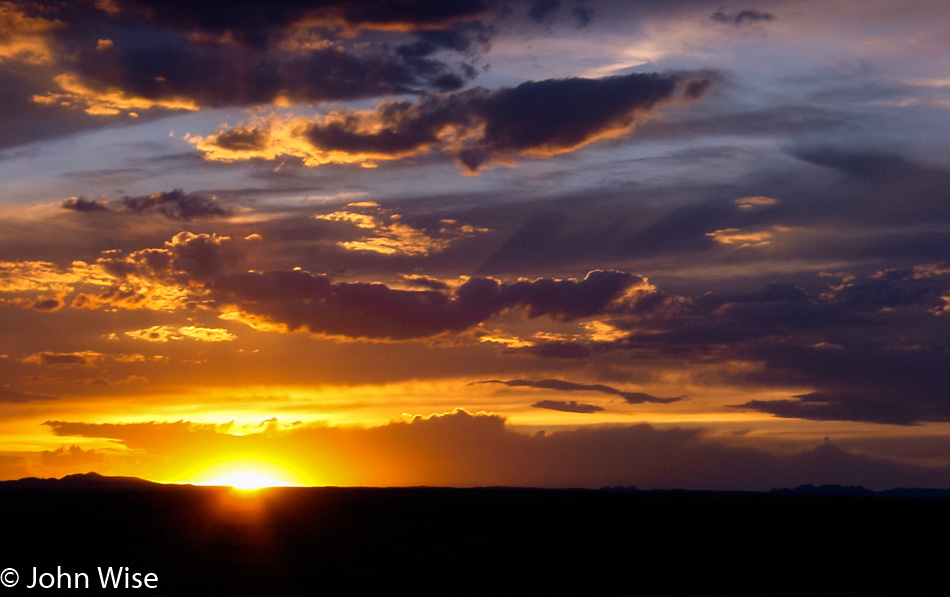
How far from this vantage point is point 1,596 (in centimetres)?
3456

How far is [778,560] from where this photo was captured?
52.0 m

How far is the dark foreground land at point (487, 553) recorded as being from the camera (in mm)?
40812

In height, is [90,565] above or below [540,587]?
above

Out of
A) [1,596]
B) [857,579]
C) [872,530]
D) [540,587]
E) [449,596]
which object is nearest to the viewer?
[1,596]

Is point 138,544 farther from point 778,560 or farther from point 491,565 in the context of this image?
point 778,560

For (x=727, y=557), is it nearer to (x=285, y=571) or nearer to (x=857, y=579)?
(x=857, y=579)

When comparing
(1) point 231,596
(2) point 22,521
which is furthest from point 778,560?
(2) point 22,521

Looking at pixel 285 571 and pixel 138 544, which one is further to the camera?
pixel 138 544

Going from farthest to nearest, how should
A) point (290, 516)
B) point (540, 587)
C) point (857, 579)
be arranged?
point (290, 516), point (857, 579), point (540, 587)

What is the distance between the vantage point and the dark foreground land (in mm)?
40812

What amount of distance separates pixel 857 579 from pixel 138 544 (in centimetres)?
4477

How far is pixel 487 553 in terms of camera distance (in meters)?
55.2

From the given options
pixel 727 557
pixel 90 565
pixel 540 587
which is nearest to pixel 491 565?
pixel 540 587

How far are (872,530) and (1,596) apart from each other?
71431 millimetres
